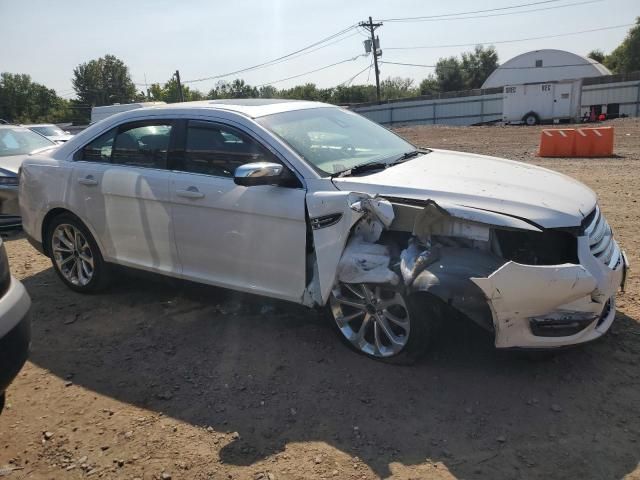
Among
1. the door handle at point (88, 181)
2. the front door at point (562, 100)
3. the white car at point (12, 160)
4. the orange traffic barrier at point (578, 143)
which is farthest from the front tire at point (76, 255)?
the front door at point (562, 100)

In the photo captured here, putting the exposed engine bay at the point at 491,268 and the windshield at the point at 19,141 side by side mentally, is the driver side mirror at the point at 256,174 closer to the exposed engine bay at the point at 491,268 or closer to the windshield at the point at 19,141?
the exposed engine bay at the point at 491,268

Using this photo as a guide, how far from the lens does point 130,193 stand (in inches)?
165

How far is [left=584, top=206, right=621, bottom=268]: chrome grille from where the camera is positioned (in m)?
3.08

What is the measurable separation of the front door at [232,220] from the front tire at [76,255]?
42.3 inches

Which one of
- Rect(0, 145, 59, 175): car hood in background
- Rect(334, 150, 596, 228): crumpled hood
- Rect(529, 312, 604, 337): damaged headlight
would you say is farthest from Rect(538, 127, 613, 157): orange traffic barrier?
Rect(529, 312, 604, 337): damaged headlight

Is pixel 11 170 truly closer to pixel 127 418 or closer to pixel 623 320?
pixel 127 418

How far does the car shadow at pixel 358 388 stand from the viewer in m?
2.66

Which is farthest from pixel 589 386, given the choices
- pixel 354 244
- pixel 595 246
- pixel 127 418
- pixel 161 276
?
pixel 161 276

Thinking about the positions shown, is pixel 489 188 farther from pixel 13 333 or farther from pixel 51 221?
pixel 51 221

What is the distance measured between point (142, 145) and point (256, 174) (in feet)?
4.76

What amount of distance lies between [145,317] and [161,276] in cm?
38

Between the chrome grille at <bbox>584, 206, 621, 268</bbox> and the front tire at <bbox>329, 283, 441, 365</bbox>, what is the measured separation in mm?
970

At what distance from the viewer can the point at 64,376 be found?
3.58 meters

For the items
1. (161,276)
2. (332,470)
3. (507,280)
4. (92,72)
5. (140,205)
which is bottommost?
(332,470)
